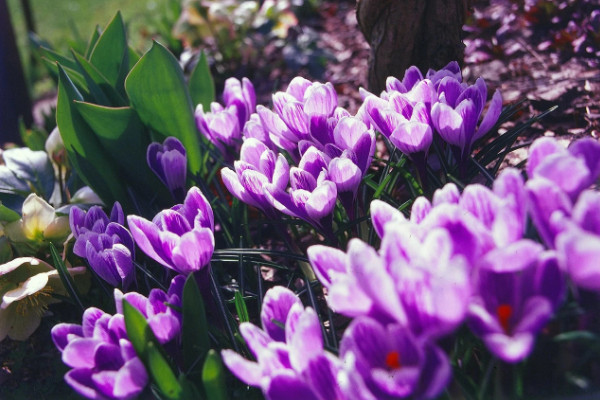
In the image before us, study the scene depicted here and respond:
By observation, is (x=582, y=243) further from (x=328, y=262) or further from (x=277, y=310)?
(x=277, y=310)

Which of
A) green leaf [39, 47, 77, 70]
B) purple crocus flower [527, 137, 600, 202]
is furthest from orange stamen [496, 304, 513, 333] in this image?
green leaf [39, 47, 77, 70]

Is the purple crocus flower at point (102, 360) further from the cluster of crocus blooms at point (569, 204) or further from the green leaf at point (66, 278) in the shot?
the cluster of crocus blooms at point (569, 204)

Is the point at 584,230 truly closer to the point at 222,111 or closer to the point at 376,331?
the point at 376,331

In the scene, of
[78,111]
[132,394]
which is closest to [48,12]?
[78,111]

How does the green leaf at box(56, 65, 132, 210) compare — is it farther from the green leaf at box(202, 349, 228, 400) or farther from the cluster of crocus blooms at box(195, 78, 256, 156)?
the green leaf at box(202, 349, 228, 400)

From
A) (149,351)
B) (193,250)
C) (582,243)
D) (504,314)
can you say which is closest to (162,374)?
(149,351)

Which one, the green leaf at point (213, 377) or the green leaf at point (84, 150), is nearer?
Result: the green leaf at point (213, 377)

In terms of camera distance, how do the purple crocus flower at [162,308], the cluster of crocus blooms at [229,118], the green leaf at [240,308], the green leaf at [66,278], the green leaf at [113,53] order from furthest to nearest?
the green leaf at [113,53] → the cluster of crocus blooms at [229,118] → the green leaf at [66,278] → the green leaf at [240,308] → the purple crocus flower at [162,308]

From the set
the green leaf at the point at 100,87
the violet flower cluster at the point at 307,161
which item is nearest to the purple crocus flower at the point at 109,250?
the violet flower cluster at the point at 307,161
